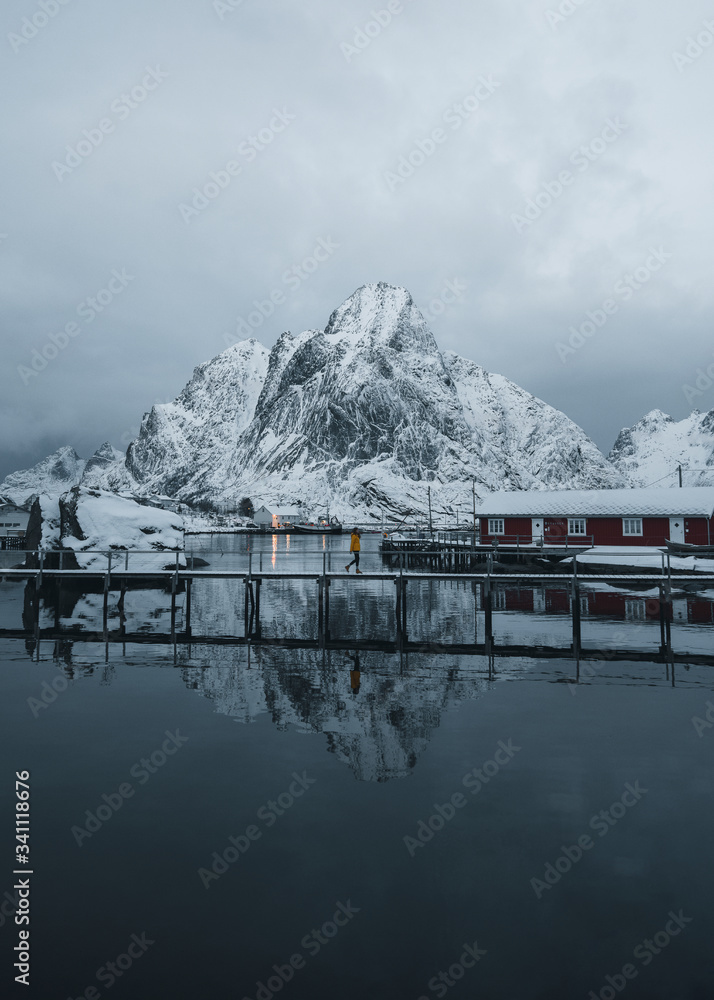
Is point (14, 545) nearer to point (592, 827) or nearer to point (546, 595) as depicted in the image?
point (546, 595)

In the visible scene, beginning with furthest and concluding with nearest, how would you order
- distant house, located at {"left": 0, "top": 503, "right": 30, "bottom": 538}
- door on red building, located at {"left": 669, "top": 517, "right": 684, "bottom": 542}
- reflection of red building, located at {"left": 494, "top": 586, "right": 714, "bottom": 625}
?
1. distant house, located at {"left": 0, "top": 503, "right": 30, "bottom": 538}
2. door on red building, located at {"left": 669, "top": 517, "right": 684, "bottom": 542}
3. reflection of red building, located at {"left": 494, "top": 586, "right": 714, "bottom": 625}

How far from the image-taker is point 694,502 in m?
62.9

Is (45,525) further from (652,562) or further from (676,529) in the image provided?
(676,529)

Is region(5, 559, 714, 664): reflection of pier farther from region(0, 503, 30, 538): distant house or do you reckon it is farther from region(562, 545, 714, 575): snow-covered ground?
region(0, 503, 30, 538): distant house

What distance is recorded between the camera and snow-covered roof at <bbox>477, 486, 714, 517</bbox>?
61.9 m

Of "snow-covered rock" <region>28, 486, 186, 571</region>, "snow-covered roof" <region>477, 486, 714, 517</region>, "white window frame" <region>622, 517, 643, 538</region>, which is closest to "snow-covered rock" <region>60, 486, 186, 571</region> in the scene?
"snow-covered rock" <region>28, 486, 186, 571</region>

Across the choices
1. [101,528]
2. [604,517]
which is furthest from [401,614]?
[604,517]

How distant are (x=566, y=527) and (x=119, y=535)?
4113cm

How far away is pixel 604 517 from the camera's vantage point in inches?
2495

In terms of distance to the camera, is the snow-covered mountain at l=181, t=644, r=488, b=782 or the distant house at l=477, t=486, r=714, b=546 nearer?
the snow-covered mountain at l=181, t=644, r=488, b=782

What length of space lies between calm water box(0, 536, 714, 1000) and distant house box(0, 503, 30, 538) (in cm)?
6805

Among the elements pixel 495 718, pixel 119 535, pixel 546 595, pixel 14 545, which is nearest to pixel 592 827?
pixel 495 718

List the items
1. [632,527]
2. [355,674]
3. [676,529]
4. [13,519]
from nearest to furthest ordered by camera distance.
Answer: [355,674] → [676,529] → [632,527] → [13,519]

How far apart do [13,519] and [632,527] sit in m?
74.1
